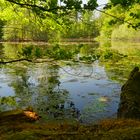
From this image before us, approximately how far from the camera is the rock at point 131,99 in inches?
488

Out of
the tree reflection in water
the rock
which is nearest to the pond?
the tree reflection in water

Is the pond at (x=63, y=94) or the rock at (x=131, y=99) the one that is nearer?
the rock at (x=131, y=99)

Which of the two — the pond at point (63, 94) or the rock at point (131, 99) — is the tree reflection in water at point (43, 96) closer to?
the pond at point (63, 94)

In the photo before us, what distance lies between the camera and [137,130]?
207 inches

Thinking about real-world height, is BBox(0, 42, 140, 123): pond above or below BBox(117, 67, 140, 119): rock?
below

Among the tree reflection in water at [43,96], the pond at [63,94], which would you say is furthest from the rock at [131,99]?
the tree reflection in water at [43,96]

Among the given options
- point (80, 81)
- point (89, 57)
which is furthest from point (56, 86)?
point (89, 57)

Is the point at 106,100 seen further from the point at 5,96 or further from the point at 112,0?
the point at 112,0

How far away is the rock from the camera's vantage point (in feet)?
40.7

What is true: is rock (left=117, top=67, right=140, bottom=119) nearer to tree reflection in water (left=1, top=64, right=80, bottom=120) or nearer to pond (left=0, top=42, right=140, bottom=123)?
pond (left=0, top=42, right=140, bottom=123)

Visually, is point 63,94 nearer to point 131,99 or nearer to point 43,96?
point 43,96

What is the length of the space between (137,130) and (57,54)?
195cm

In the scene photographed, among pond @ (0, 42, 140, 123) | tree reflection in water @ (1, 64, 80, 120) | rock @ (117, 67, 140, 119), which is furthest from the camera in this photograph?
tree reflection in water @ (1, 64, 80, 120)

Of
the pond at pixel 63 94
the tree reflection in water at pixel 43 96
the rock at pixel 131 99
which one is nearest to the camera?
the rock at pixel 131 99
